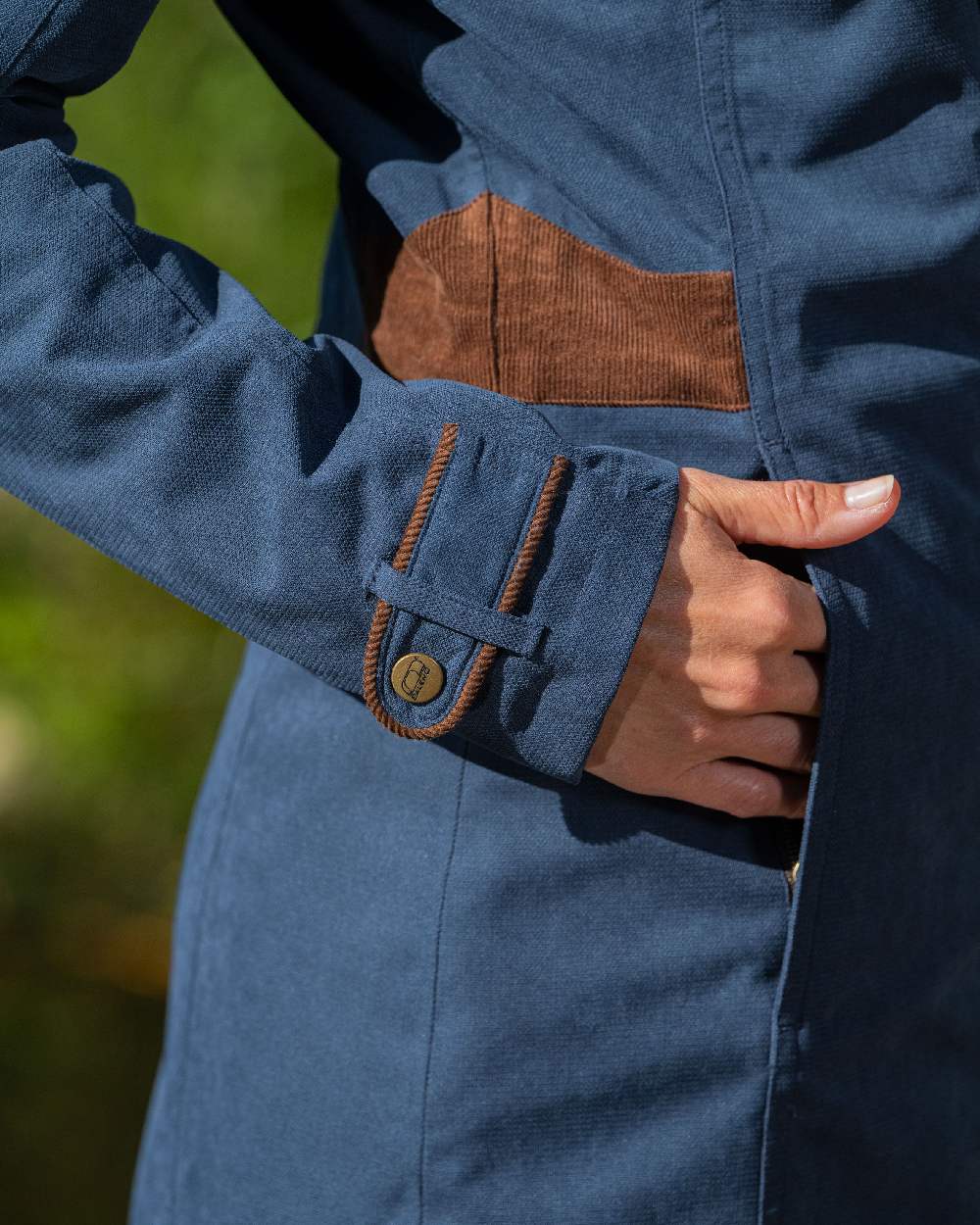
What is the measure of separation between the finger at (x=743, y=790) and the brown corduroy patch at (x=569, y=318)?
0.25m

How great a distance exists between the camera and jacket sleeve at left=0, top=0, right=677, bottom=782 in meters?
0.72

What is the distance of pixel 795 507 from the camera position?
75 cm

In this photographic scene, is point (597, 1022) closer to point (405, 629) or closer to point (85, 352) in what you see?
point (405, 629)

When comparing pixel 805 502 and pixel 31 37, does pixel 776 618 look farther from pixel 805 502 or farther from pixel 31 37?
pixel 31 37

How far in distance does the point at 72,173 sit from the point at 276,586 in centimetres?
30

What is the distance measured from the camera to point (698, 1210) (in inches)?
31.5

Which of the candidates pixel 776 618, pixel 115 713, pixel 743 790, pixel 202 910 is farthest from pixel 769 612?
pixel 115 713

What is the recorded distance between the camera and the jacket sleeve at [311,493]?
0.72m

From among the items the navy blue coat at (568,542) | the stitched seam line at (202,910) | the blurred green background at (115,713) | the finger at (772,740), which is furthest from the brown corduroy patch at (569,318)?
the blurred green background at (115,713)

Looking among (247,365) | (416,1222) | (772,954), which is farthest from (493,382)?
(416,1222)

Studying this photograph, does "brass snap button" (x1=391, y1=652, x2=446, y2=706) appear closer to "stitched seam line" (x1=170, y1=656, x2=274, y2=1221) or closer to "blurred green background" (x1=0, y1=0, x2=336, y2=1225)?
"stitched seam line" (x1=170, y1=656, x2=274, y2=1221)

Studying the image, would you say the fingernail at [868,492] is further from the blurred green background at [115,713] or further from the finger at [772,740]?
the blurred green background at [115,713]

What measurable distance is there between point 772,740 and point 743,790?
0.04 meters

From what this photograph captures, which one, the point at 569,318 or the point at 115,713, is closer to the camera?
the point at 569,318
